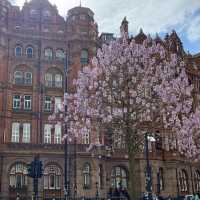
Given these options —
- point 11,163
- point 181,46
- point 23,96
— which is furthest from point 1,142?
point 181,46

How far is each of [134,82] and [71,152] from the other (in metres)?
18.9

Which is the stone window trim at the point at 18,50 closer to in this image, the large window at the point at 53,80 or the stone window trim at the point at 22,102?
the large window at the point at 53,80

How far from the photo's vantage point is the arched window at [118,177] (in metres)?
46.3

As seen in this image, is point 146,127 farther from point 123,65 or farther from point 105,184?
point 105,184

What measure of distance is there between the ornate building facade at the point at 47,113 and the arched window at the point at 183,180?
118 mm

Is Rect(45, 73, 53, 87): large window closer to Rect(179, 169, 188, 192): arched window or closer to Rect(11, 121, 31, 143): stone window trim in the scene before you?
Rect(11, 121, 31, 143): stone window trim

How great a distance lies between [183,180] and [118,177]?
32.1 feet

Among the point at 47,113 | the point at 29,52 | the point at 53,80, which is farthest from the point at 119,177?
the point at 29,52

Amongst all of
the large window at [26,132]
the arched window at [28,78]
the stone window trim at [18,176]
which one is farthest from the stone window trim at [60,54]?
the stone window trim at [18,176]

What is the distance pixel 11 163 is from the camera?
41500 mm

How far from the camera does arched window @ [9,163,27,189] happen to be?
41469 mm

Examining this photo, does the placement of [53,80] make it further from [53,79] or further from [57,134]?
[57,134]

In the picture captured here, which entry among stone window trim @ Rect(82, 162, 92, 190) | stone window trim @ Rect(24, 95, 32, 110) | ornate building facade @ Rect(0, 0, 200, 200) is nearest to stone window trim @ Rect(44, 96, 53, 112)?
ornate building facade @ Rect(0, 0, 200, 200)

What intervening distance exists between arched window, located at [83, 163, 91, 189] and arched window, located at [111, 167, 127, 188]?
4.55 m
